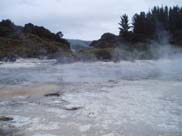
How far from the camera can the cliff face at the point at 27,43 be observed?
37.2 m

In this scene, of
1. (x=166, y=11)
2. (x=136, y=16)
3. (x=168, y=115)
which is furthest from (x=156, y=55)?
(x=168, y=115)

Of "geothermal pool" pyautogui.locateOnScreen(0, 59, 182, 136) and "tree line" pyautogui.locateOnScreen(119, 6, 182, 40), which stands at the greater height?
"tree line" pyautogui.locateOnScreen(119, 6, 182, 40)

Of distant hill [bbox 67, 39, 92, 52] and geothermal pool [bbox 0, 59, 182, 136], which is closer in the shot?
geothermal pool [bbox 0, 59, 182, 136]

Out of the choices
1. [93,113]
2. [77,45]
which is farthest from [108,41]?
[93,113]

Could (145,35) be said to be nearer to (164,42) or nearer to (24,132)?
(164,42)

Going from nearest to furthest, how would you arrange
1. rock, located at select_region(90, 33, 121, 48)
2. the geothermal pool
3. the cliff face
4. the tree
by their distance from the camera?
the geothermal pool
the cliff face
rock, located at select_region(90, 33, 121, 48)
the tree

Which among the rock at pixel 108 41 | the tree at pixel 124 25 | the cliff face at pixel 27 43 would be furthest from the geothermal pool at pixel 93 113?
the tree at pixel 124 25

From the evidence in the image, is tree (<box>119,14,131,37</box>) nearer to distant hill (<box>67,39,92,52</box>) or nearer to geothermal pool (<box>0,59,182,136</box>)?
distant hill (<box>67,39,92,52</box>)

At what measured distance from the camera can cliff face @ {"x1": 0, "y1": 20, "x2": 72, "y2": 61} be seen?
37188 millimetres

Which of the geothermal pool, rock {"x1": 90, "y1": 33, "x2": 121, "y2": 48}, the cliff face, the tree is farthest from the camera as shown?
the tree

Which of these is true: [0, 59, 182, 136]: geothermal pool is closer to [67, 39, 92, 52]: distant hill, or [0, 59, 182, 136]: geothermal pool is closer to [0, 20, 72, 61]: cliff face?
[0, 20, 72, 61]: cliff face

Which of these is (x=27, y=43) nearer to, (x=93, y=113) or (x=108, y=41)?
(x=108, y=41)

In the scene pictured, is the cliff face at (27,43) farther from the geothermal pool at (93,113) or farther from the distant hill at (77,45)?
the geothermal pool at (93,113)

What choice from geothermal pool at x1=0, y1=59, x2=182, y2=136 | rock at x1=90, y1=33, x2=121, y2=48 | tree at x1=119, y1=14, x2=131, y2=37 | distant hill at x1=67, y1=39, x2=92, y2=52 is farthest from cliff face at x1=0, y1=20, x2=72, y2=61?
geothermal pool at x1=0, y1=59, x2=182, y2=136
